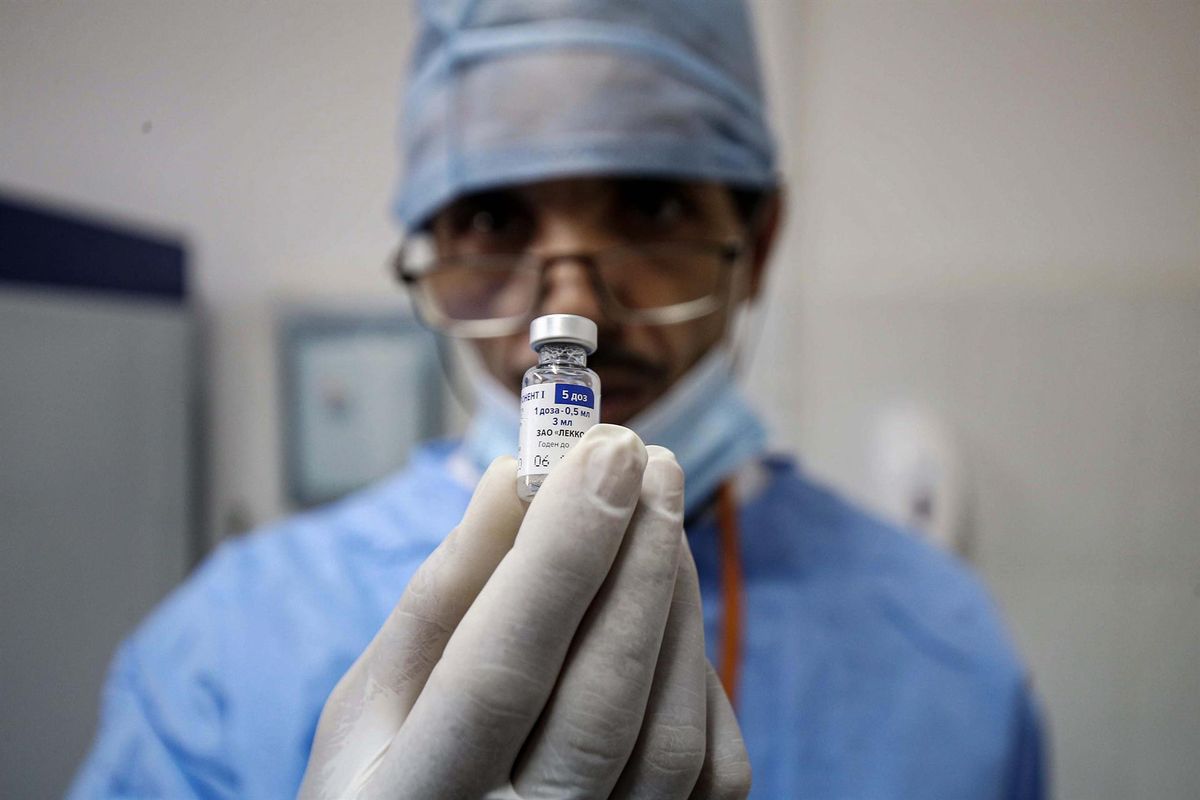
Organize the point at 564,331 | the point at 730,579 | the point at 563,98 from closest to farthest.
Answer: the point at 564,331 → the point at 563,98 → the point at 730,579

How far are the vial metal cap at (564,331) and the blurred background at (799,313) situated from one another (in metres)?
0.31

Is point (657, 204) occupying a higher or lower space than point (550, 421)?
higher

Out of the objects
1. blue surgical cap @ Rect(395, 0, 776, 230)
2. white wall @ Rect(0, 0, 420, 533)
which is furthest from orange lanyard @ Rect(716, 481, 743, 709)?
white wall @ Rect(0, 0, 420, 533)

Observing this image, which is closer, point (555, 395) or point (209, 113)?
point (555, 395)

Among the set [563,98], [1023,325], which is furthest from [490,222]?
[1023,325]

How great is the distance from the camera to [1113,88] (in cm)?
60

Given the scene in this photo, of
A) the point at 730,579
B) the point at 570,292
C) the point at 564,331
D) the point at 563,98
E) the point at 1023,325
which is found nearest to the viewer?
the point at 564,331

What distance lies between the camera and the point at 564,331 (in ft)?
0.80

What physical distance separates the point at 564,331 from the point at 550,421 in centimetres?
3

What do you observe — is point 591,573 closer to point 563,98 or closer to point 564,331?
point 564,331

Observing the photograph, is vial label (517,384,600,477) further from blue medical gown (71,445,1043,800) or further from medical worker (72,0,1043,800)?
blue medical gown (71,445,1043,800)

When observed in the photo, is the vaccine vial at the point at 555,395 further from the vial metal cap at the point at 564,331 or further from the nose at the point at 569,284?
the nose at the point at 569,284

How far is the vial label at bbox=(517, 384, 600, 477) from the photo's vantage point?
25cm

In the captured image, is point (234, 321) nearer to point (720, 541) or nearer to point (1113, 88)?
point (720, 541)
